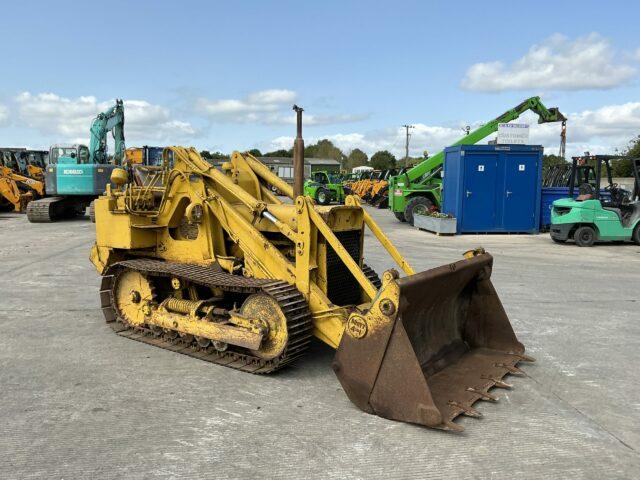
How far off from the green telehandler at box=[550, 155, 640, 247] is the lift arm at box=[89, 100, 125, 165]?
635 inches

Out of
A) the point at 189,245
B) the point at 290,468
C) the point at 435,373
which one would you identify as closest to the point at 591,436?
the point at 435,373

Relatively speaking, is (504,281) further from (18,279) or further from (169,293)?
(18,279)

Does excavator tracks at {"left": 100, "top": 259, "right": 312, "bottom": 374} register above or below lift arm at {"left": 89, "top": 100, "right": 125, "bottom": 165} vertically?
below

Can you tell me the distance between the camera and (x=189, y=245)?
584cm

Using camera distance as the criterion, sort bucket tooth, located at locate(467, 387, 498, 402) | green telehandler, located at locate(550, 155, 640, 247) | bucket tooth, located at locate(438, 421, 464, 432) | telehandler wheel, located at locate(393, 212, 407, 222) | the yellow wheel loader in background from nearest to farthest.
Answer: bucket tooth, located at locate(438, 421, 464, 432) → bucket tooth, located at locate(467, 387, 498, 402) → green telehandler, located at locate(550, 155, 640, 247) → telehandler wheel, located at locate(393, 212, 407, 222) → the yellow wheel loader in background

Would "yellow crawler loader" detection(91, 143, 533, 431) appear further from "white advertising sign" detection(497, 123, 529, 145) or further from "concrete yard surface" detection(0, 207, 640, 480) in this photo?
"white advertising sign" detection(497, 123, 529, 145)

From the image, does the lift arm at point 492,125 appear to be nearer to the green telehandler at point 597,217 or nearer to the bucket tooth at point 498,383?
the green telehandler at point 597,217

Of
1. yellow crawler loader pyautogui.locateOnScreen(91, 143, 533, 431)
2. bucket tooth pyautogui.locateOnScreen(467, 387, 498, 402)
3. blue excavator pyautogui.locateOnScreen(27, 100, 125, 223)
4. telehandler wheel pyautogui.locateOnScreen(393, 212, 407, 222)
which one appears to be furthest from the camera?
telehandler wheel pyautogui.locateOnScreen(393, 212, 407, 222)

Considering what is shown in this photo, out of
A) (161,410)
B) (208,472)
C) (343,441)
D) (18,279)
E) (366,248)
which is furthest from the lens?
(366,248)

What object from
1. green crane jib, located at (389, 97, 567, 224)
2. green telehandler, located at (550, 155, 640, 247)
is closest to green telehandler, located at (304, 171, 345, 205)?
green crane jib, located at (389, 97, 567, 224)

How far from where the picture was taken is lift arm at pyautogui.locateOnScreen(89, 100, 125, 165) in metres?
21.2

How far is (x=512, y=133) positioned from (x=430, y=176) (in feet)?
10.3

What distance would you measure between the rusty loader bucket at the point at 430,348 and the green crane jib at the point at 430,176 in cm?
1421

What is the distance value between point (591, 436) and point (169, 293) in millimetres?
4140
